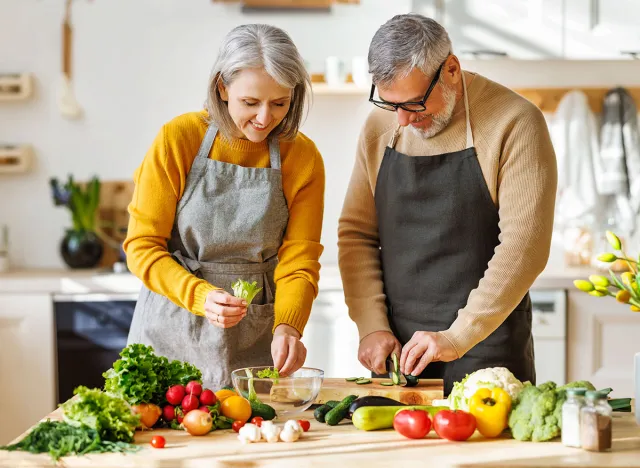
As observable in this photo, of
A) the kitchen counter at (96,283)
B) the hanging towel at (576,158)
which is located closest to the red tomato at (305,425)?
the kitchen counter at (96,283)

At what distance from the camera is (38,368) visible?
3.77 m

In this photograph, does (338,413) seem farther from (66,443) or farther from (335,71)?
(335,71)

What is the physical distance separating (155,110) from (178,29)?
43 cm

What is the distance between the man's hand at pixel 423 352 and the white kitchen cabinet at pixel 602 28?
2400 millimetres

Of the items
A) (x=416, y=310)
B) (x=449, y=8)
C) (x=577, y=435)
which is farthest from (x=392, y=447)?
(x=449, y=8)

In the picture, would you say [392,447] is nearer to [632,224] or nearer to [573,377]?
[573,377]

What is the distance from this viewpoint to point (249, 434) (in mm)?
1657

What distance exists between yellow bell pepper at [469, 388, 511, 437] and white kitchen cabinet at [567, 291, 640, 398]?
2.18m

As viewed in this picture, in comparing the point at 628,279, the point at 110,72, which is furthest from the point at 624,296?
the point at 110,72

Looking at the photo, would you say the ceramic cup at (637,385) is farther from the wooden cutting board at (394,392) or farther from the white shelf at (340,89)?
the white shelf at (340,89)

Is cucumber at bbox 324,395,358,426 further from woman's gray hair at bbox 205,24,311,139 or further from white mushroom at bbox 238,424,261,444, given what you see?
woman's gray hair at bbox 205,24,311,139

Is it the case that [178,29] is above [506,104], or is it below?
above

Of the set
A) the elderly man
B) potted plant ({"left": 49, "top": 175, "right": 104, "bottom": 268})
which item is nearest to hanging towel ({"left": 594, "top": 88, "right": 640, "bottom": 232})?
the elderly man

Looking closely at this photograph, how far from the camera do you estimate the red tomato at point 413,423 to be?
65.7 inches
